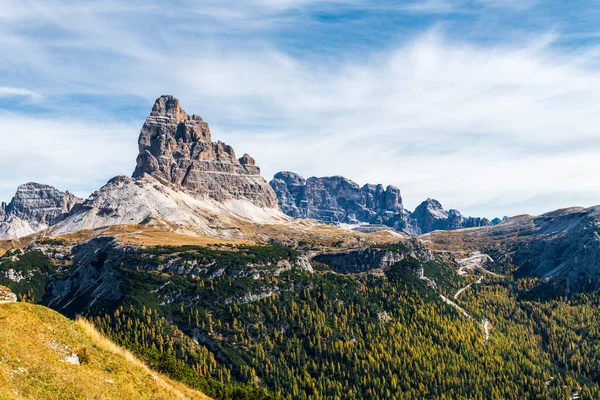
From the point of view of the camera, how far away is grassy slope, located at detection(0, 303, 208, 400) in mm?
41350

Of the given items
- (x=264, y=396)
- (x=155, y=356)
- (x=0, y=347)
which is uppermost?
(x=0, y=347)

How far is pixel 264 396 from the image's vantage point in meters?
108

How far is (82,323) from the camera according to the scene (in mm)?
60344

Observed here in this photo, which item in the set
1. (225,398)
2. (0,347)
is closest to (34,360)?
(0,347)

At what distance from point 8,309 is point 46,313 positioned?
4.40 m

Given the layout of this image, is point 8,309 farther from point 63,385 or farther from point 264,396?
point 264,396

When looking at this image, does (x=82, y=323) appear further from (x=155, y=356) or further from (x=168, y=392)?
(x=155, y=356)

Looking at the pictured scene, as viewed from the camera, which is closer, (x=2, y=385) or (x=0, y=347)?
(x=2, y=385)

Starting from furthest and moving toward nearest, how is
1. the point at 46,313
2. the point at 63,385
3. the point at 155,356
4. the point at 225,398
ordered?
the point at 155,356 → the point at 225,398 → the point at 46,313 → the point at 63,385

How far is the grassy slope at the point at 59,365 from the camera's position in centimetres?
4135

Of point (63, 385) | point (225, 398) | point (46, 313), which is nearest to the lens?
point (63, 385)

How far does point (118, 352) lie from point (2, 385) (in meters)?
20.2

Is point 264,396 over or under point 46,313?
under

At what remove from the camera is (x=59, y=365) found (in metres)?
45.7
